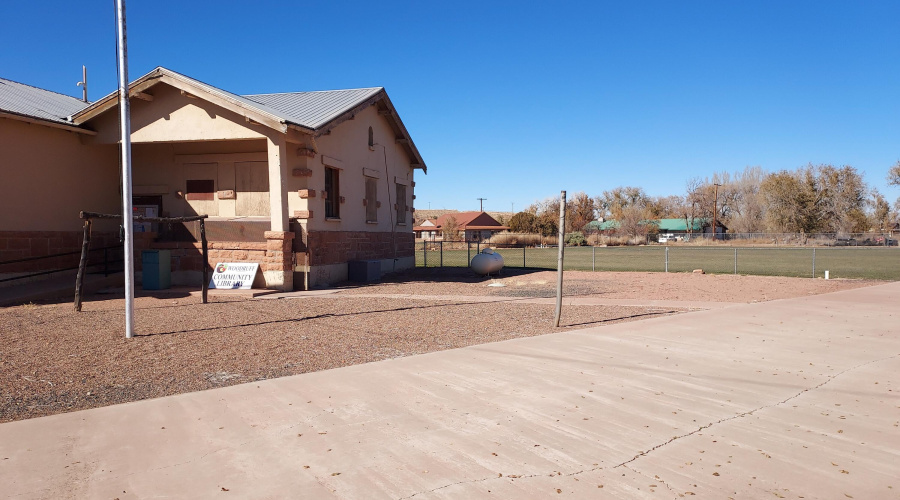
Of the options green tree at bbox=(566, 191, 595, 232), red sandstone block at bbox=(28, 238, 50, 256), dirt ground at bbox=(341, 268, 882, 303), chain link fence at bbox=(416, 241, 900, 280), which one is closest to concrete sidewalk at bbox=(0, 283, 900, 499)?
dirt ground at bbox=(341, 268, 882, 303)

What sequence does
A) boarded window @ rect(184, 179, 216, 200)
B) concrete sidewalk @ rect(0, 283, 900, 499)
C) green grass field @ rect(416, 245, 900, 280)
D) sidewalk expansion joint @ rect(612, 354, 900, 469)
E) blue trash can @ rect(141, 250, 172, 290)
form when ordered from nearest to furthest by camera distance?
concrete sidewalk @ rect(0, 283, 900, 499), sidewalk expansion joint @ rect(612, 354, 900, 469), blue trash can @ rect(141, 250, 172, 290), boarded window @ rect(184, 179, 216, 200), green grass field @ rect(416, 245, 900, 280)

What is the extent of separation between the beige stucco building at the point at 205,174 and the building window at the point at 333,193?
0.03 metres

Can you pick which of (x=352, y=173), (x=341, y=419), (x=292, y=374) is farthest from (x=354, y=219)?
(x=341, y=419)

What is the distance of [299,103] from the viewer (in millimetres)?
20875

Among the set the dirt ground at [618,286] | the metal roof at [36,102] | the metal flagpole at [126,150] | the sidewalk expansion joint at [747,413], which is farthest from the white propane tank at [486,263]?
the sidewalk expansion joint at [747,413]

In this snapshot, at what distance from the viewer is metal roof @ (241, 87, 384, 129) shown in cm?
1770

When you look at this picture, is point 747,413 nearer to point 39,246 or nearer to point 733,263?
point 39,246

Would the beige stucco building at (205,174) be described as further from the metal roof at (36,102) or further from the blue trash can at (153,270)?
the blue trash can at (153,270)

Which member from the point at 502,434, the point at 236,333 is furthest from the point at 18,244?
the point at 502,434

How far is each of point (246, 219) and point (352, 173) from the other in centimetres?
417

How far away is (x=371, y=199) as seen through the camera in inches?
867

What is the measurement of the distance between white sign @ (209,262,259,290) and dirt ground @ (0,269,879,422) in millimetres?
1361

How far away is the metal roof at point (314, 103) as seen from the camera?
58.1ft

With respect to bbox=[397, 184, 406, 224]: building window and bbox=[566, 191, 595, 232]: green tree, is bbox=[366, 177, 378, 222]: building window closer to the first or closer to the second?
bbox=[397, 184, 406, 224]: building window
